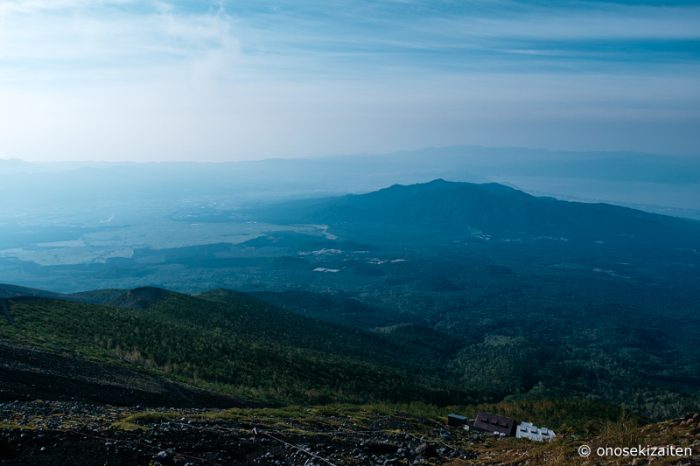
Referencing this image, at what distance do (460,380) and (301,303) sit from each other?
50.1 meters

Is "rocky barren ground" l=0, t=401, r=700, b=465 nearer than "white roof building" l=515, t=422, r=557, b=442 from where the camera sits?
Yes

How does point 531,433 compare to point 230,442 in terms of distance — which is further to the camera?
point 531,433

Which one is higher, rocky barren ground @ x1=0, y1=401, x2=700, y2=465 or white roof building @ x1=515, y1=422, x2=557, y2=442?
rocky barren ground @ x1=0, y1=401, x2=700, y2=465

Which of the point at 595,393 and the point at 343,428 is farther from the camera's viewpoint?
the point at 595,393

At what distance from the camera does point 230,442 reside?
14.4 meters

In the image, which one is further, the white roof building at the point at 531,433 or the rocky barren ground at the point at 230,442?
the white roof building at the point at 531,433

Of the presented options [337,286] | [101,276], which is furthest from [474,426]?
[101,276]

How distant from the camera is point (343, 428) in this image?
19.9m

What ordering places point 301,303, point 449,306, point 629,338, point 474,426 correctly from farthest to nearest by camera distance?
point 449,306
point 301,303
point 629,338
point 474,426

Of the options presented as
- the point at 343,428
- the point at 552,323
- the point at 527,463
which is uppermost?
the point at 527,463

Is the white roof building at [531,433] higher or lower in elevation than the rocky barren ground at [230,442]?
lower

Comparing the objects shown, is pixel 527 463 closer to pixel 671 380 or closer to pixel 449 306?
pixel 671 380

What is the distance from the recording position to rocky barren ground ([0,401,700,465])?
12.3 meters

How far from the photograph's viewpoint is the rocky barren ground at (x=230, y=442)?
12.3m
